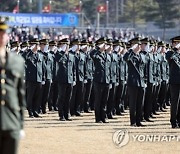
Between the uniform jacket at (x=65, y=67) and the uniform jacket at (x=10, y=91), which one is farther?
the uniform jacket at (x=65, y=67)

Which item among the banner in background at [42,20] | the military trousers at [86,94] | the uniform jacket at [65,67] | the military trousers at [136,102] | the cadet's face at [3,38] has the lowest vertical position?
the banner in background at [42,20]

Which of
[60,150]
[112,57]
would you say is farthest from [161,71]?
[60,150]

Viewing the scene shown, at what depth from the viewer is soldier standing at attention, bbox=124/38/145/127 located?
60.4 ft

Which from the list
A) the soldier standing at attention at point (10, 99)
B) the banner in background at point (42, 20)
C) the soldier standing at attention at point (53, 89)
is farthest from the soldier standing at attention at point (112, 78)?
the banner in background at point (42, 20)

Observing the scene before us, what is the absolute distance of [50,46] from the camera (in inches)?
Answer: 917

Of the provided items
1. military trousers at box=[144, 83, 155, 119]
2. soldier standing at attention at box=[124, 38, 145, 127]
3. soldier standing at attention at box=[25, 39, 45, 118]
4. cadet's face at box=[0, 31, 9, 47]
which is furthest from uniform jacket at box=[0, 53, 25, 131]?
soldier standing at attention at box=[25, 39, 45, 118]

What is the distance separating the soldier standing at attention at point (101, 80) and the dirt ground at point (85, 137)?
34 centimetres

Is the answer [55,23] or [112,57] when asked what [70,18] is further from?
[112,57]

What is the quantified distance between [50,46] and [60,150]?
9.34 metres

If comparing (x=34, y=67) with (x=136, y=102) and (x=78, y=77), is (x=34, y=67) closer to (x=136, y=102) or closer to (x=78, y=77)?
(x=78, y=77)

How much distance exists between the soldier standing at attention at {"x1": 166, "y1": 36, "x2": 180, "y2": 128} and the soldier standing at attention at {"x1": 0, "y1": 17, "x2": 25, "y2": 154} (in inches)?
367

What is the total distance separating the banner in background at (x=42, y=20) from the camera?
5522 cm

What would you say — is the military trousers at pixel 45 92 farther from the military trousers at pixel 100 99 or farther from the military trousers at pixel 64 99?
the military trousers at pixel 100 99

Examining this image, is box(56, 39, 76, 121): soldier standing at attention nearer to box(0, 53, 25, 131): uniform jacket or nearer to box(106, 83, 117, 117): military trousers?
box(106, 83, 117, 117): military trousers
